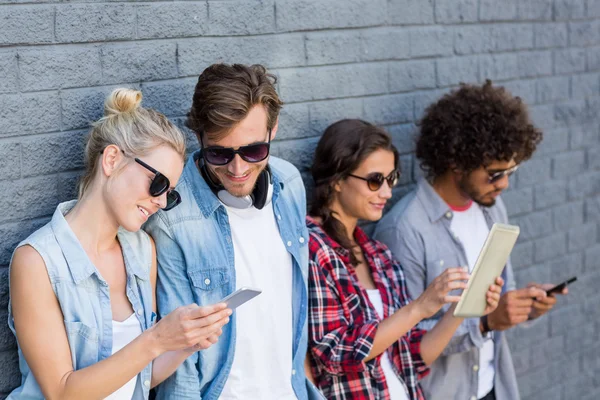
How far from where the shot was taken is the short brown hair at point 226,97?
117 inches

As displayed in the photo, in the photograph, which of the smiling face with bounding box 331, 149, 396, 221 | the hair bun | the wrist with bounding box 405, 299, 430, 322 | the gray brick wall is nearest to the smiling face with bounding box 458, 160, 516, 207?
the gray brick wall

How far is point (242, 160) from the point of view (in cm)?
300

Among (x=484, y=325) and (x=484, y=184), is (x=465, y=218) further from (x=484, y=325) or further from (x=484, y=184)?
(x=484, y=325)

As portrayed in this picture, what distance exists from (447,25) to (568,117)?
130 centimetres

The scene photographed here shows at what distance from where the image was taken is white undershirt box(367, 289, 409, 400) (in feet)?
11.8

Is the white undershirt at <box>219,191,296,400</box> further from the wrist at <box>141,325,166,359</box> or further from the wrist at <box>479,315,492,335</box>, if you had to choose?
the wrist at <box>479,315,492,335</box>

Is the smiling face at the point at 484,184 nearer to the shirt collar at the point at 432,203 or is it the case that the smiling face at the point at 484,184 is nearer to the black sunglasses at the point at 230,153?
the shirt collar at the point at 432,203

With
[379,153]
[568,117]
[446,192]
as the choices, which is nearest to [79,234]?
[379,153]

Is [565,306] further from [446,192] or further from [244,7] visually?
[244,7]

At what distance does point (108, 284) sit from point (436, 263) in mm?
1713

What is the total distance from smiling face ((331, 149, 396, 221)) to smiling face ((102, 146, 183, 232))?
3.53 ft

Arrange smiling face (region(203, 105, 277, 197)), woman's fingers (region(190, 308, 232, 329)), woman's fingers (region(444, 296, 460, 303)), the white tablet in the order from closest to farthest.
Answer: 1. woman's fingers (region(190, 308, 232, 329))
2. smiling face (region(203, 105, 277, 197))
3. woman's fingers (region(444, 296, 460, 303))
4. the white tablet

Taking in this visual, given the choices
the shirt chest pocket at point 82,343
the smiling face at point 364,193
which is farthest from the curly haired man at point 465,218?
the shirt chest pocket at point 82,343

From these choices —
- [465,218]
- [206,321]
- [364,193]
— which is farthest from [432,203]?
[206,321]
